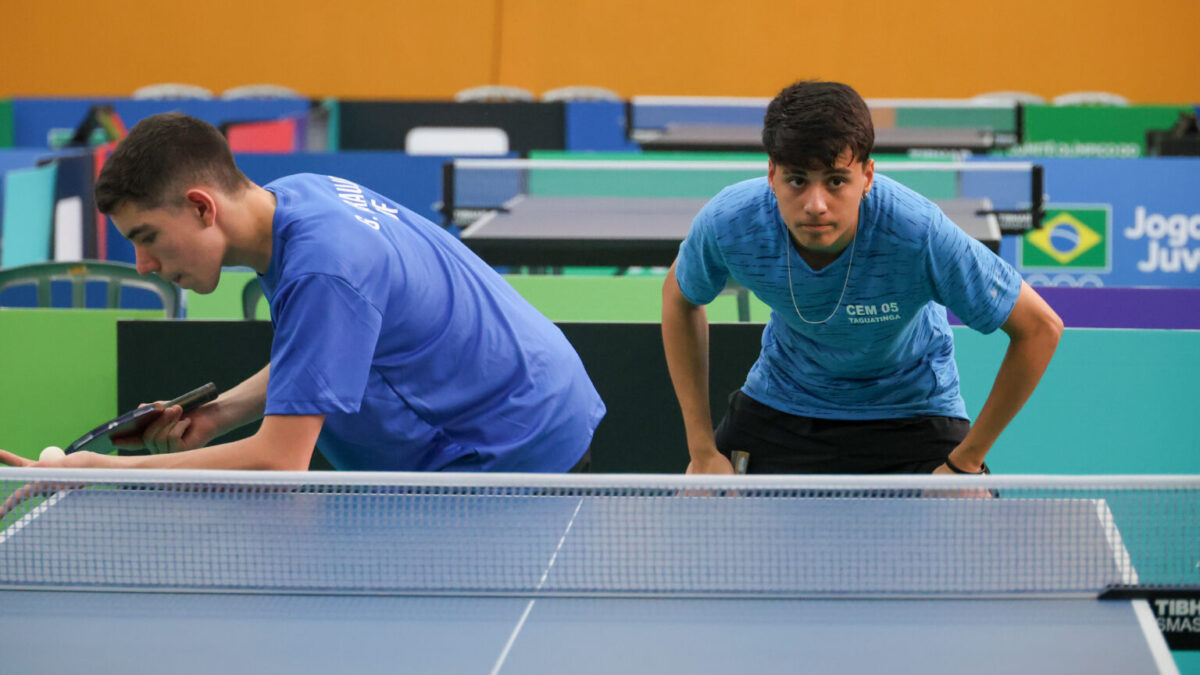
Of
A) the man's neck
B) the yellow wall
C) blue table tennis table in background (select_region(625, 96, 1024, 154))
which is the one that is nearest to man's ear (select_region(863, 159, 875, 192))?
the man's neck

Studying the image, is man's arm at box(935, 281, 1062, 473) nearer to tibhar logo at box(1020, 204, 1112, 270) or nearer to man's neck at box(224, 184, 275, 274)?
man's neck at box(224, 184, 275, 274)

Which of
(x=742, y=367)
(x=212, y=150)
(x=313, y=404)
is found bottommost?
(x=742, y=367)

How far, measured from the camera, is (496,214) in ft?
18.5

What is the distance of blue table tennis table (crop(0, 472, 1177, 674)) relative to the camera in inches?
63.9

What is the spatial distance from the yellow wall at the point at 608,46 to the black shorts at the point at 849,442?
1138 cm

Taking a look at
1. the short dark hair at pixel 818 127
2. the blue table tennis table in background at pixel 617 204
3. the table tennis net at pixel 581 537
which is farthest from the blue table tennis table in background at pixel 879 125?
the table tennis net at pixel 581 537

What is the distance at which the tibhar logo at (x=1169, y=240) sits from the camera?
23.4 ft

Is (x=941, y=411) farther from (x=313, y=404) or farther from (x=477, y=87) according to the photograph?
(x=477, y=87)

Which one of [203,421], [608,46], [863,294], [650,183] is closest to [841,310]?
[863,294]

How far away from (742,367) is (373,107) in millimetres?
7695

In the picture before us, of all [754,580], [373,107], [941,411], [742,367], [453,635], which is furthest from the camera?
[373,107]

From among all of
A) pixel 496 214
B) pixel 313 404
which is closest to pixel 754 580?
pixel 313 404

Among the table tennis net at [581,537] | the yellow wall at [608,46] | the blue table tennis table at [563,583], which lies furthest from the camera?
the yellow wall at [608,46]

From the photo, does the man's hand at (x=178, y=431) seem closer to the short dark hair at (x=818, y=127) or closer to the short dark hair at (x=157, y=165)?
the short dark hair at (x=157, y=165)
